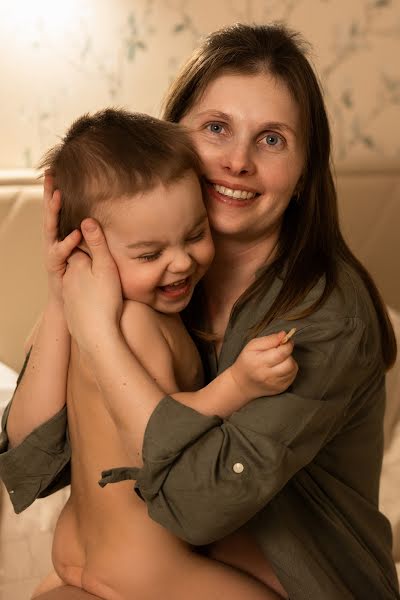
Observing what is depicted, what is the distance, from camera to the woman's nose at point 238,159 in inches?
60.2

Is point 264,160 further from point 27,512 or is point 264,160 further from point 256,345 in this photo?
point 27,512

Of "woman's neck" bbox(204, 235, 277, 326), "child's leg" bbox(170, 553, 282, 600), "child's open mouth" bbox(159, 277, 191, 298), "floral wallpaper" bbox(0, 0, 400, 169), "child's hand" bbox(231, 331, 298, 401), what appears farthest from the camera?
"floral wallpaper" bbox(0, 0, 400, 169)

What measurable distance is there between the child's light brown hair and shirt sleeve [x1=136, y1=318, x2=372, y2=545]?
13.6 inches

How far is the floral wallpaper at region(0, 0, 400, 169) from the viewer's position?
2.86 meters

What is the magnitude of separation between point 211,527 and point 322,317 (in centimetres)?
38

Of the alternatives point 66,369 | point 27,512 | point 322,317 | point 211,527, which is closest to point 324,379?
point 322,317

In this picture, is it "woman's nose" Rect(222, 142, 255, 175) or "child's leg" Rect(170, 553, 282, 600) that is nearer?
"child's leg" Rect(170, 553, 282, 600)

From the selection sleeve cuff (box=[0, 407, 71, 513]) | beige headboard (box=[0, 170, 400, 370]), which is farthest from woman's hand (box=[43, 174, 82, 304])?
beige headboard (box=[0, 170, 400, 370])

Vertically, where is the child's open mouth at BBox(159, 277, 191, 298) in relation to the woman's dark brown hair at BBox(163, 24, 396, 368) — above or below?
below

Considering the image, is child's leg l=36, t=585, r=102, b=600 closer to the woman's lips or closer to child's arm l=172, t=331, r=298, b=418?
child's arm l=172, t=331, r=298, b=418

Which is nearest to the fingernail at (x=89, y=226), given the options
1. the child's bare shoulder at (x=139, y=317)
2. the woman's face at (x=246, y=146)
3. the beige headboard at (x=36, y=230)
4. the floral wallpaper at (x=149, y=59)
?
the child's bare shoulder at (x=139, y=317)

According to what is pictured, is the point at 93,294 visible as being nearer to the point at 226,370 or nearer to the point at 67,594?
the point at 226,370

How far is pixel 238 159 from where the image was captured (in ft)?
5.02

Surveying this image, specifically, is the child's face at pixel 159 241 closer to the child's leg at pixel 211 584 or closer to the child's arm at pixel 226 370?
the child's arm at pixel 226 370
